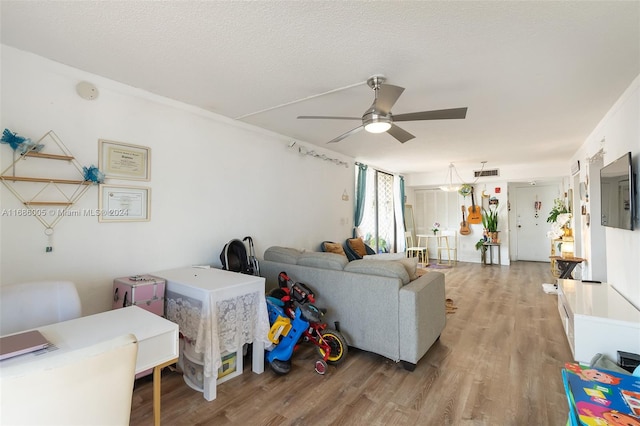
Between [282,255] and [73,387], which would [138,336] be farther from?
[282,255]

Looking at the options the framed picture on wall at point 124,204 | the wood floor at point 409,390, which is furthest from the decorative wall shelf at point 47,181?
the wood floor at point 409,390

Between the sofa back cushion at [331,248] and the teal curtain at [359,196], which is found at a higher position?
the teal curtain at [359,196]

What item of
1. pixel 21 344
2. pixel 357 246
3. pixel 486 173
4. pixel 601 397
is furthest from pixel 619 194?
pixel 486 173

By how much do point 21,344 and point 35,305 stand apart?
0.63 metres

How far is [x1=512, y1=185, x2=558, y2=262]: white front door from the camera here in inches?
299

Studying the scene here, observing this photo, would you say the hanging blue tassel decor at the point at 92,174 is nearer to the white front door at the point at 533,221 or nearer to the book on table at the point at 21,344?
the book on table at the point at 21,344

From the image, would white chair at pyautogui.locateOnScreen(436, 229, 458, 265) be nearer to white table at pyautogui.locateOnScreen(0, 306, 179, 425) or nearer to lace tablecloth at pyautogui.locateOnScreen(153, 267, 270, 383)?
lace tablecloth at pyautogui.locateOnScreen(153, 267, 270, 383)

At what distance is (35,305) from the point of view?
1.63 meters

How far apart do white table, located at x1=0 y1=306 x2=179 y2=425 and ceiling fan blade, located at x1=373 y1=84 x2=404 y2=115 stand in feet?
6.12

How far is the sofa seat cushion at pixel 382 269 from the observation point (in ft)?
8.32

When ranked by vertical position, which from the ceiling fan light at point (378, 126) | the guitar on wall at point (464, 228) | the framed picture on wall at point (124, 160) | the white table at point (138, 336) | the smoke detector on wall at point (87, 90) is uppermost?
the smoke detector on wall at point (87, 90)

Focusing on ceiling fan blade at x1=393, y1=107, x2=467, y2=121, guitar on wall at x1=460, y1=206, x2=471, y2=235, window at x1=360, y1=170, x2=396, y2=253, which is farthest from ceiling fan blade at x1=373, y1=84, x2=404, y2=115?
guitar on wall at x1=460, y1=206, x2=471, y2=235

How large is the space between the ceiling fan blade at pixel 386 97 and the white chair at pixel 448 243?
6.25 metres

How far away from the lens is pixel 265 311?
2.35m
